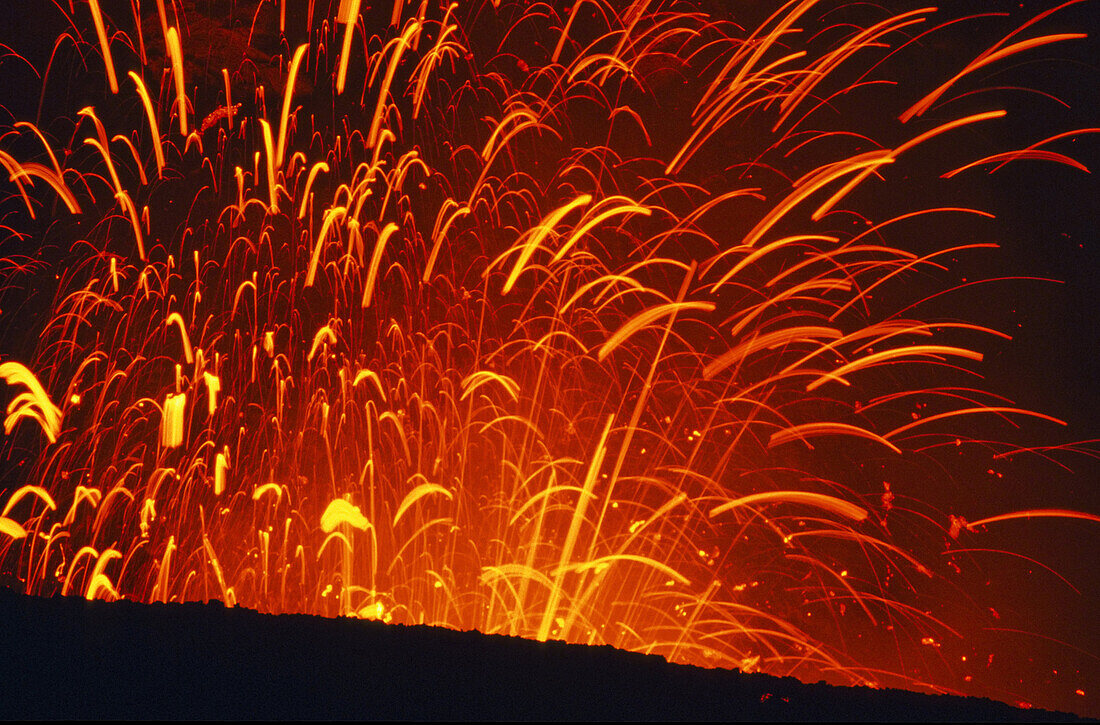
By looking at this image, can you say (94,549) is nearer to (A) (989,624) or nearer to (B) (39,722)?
(B) (39,722)

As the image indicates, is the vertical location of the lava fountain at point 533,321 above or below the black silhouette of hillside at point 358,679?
above

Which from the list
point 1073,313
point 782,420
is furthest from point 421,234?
point 1073,313

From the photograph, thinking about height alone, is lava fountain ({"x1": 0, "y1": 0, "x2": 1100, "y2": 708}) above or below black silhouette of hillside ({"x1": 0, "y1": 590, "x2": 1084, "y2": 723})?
above

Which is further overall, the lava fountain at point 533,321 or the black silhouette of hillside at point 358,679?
the lava fountain at point 533,321

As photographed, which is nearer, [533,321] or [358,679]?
[358,679]
